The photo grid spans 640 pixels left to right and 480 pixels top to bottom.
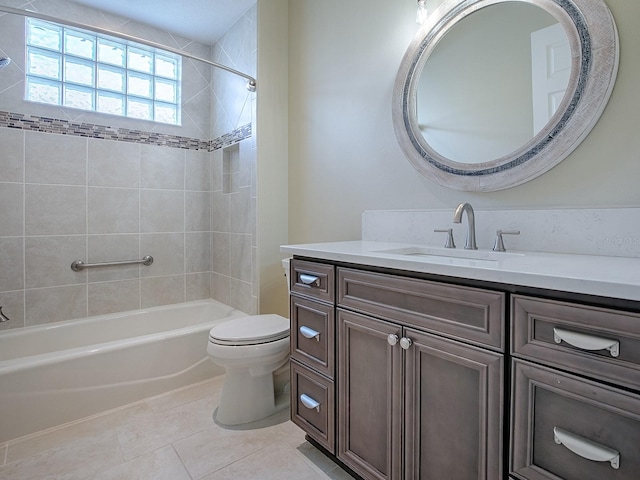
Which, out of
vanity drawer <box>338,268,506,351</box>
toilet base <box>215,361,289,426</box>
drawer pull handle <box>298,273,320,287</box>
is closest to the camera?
vanity drawer <box>338,268,506,351</box>

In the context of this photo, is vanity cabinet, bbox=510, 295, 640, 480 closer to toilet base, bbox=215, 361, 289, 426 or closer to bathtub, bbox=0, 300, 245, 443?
toilet base, bbox=215, 361, 289, 426

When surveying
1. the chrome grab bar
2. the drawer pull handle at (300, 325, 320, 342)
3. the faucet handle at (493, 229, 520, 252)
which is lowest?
the drawer pull handle at (300, 325, 320, 342)

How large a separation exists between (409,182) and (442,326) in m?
0.91

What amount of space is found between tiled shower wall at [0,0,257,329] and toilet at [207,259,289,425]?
687mm

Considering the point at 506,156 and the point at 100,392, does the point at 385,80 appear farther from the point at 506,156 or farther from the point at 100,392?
the point at 100,392

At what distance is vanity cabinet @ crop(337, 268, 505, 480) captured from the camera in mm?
836

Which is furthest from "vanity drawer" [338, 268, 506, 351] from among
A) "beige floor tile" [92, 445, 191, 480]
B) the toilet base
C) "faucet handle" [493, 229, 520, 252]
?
"beige floor tile" [92, 445, 191, 480]

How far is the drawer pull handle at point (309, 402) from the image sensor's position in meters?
1.37

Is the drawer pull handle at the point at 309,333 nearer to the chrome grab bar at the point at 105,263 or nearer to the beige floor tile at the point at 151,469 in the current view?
the beige floor tile at the point at 151,469

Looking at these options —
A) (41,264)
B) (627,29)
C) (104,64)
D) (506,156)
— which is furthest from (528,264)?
(104,64)

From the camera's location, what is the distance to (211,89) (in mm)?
2973

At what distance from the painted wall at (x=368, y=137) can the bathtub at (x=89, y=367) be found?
1.13 meters

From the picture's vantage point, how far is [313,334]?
1365mm

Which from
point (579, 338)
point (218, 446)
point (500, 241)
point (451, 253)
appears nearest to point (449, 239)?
point (451, 253)
